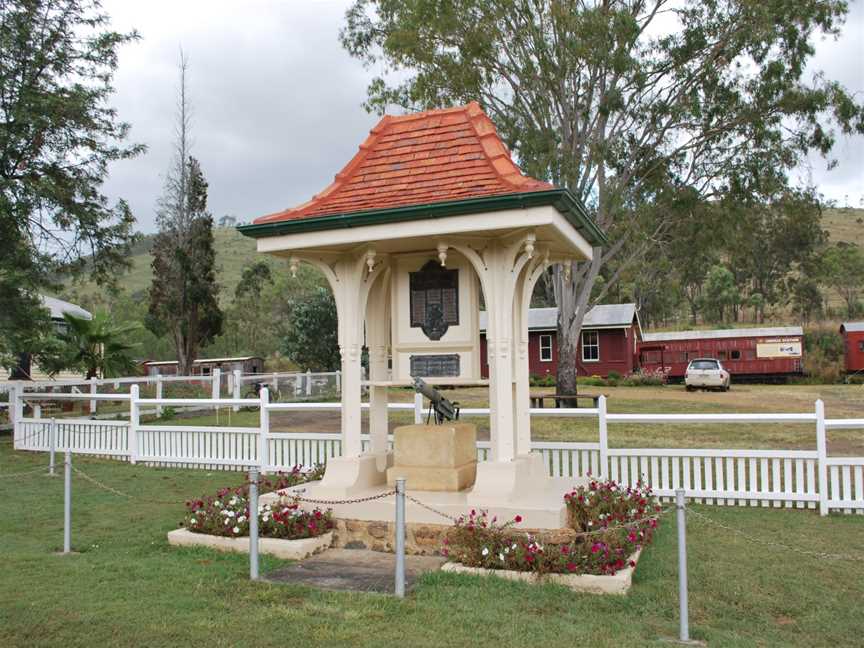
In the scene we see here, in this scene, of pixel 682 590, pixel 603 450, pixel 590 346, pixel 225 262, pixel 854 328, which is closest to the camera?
pixel 682 590

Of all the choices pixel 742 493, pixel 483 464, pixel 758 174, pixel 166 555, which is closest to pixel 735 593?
pixel 483 464

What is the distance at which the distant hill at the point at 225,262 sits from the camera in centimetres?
9763

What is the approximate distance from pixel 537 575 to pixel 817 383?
35442 millimetres

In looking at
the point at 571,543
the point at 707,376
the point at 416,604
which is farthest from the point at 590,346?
the point at 416,604

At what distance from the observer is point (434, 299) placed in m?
7.98

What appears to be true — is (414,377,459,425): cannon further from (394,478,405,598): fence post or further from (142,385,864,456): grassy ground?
(142,385,864,456): grassy ground

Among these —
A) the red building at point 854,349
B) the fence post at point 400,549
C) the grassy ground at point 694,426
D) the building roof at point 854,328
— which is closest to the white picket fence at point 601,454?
the grassy ground at point 694,426

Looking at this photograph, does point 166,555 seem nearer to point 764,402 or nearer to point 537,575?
point 537,575

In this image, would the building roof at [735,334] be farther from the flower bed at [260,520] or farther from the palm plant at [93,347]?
the flower bed at [260,520]

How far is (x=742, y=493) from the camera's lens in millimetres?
9492

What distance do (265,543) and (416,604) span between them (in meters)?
2.24

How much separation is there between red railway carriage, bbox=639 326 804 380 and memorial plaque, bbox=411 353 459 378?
32.9 m

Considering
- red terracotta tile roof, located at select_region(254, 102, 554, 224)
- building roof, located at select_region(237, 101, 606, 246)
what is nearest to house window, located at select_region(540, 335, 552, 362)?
building roof, located at select_region(237, 101, 606, 246)

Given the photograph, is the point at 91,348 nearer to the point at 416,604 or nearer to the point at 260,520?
the point at 260,520
